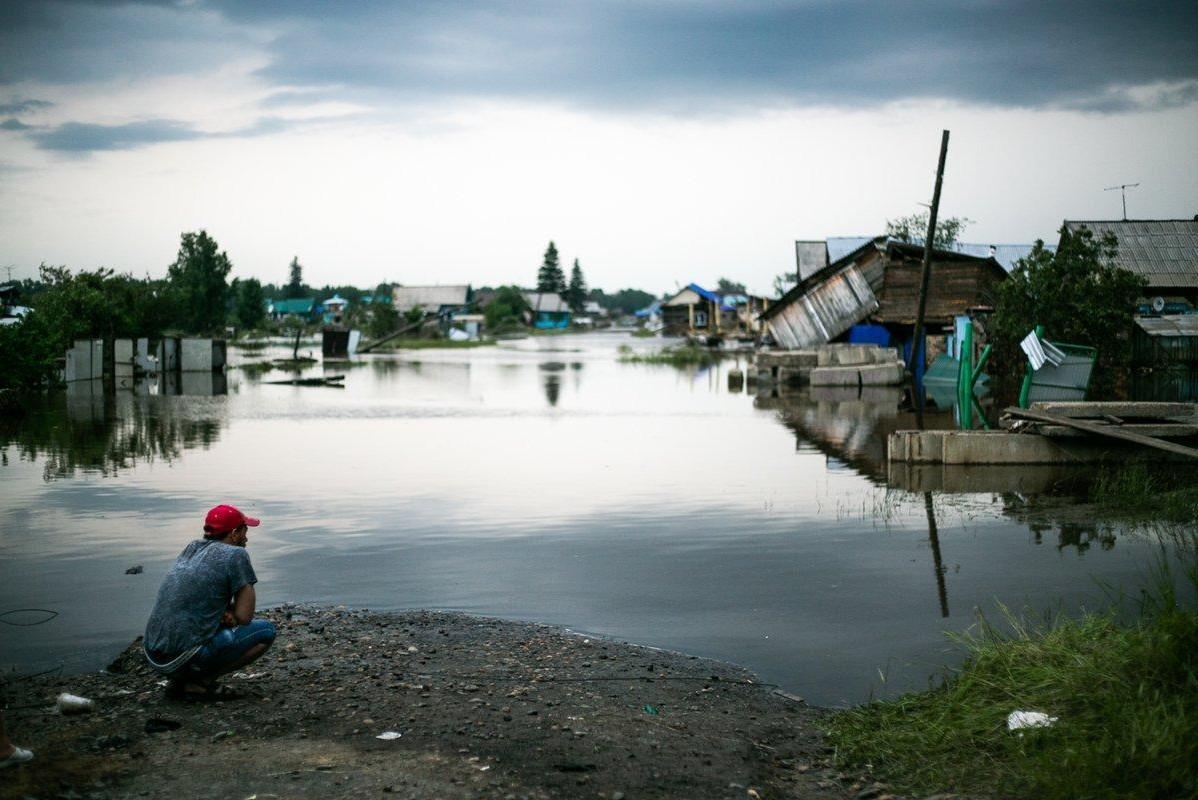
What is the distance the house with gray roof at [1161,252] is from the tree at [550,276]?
122660 mm

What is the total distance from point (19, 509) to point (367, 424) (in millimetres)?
11182

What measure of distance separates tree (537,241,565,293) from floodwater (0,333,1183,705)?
461 feet

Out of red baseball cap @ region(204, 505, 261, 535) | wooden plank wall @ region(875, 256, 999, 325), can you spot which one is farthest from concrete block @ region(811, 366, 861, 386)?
red baseball cap @ region(204, 505, 261, 535)

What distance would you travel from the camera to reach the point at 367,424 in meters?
23.8

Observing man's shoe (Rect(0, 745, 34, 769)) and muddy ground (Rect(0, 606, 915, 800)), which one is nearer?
man's shoe (Rect(0, 745, 34, 769))

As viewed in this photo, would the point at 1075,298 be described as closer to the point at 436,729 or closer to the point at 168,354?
the point at 436,729

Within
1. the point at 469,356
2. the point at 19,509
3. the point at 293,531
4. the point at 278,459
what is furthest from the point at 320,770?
the point at 469,356

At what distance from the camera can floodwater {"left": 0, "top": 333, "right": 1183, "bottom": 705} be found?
7945 mm

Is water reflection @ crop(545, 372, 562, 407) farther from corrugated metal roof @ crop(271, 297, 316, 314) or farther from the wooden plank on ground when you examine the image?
corrugated metal roof @ crop(271, 297, 316, 314)

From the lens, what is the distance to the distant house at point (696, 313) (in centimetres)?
9875

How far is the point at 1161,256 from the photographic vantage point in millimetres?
40906

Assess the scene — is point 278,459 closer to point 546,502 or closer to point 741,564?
point 546,502

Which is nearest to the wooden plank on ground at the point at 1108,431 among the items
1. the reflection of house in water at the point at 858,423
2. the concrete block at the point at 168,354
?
the reflection of house in water at the point at 858,423

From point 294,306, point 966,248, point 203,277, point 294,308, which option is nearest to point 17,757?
point 966,248
